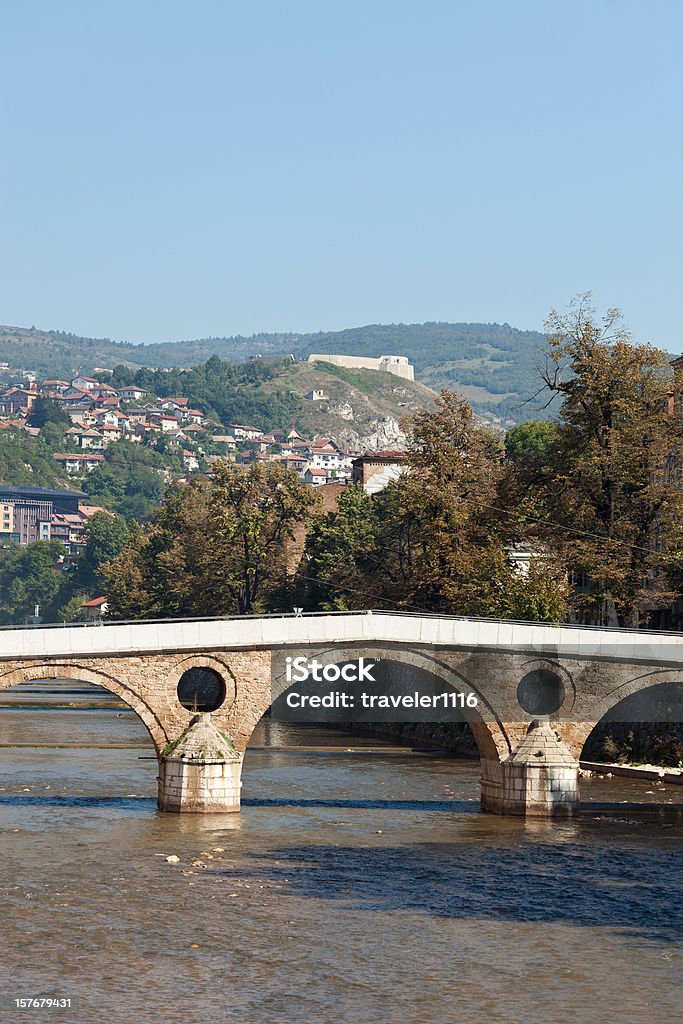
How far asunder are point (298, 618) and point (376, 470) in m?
90.8

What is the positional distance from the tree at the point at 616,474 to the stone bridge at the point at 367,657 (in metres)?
12.4

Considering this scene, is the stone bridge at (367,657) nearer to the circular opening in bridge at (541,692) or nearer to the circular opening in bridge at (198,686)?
the circular opening in bridge at (541,692)

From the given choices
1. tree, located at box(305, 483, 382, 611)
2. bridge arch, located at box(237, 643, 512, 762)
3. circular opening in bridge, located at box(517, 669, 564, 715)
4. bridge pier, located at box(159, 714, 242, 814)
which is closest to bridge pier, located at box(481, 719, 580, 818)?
bridge arch, located at box(237, 643, 512, 762)

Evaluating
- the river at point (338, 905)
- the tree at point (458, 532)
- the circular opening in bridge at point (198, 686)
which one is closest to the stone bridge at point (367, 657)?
the river at point (338, 905)

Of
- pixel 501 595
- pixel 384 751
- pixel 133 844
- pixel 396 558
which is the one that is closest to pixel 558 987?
pixel 133 844

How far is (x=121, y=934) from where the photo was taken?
39.5 m

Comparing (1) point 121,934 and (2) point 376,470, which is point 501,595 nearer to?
(1) point 121,934

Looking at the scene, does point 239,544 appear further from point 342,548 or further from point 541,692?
point 541,692

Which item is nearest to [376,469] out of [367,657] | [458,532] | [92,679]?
[458,532]

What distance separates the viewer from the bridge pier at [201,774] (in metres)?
55.7

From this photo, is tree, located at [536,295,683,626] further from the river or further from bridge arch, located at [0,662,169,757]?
bridge arch, located at [0,662,169,757]

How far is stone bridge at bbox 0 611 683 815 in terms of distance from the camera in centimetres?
5578

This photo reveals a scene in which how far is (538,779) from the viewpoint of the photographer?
2308 inches

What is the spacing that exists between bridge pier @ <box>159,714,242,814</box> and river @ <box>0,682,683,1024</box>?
0.71 metres
